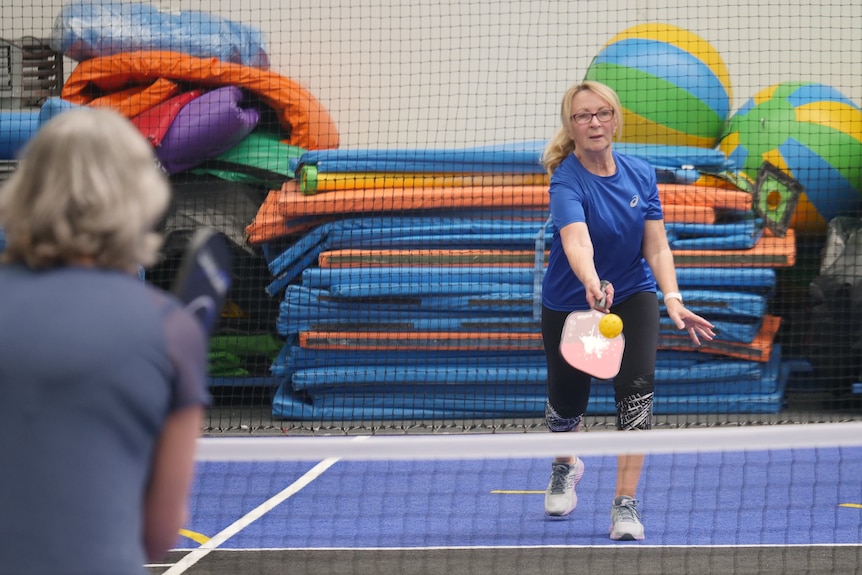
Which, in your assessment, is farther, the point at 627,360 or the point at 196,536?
the point at 196,536

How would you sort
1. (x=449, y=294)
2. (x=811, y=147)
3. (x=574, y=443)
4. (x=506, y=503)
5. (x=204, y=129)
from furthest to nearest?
1. (x=811, y=147)
2. (x=204, y=129)
3. (x=449, y=294)
4. (x=506, y=503)
5. (x=574, y=443)

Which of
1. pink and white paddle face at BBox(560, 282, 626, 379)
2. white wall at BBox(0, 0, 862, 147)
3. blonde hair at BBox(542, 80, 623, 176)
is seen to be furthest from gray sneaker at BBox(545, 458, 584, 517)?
white wall at BBox(0, 0, 862, 147)

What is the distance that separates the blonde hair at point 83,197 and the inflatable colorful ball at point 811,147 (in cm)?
689

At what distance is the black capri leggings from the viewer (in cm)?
420

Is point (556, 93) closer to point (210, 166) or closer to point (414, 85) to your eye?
point (414, 85)

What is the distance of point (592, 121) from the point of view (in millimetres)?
4191

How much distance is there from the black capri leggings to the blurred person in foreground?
2.93 m

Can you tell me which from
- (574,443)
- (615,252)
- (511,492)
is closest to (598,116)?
(615,252)

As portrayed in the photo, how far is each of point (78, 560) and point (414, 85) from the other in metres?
8.12

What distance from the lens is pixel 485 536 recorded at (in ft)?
14.3

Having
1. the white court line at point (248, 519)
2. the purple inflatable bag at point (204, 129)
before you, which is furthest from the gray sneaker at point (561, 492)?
the purple inflatable bag at point (204, 129)

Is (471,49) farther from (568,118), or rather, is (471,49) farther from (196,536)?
(196,536)

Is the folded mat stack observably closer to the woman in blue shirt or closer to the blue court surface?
the blue court surface

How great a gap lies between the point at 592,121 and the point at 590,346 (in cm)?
86
